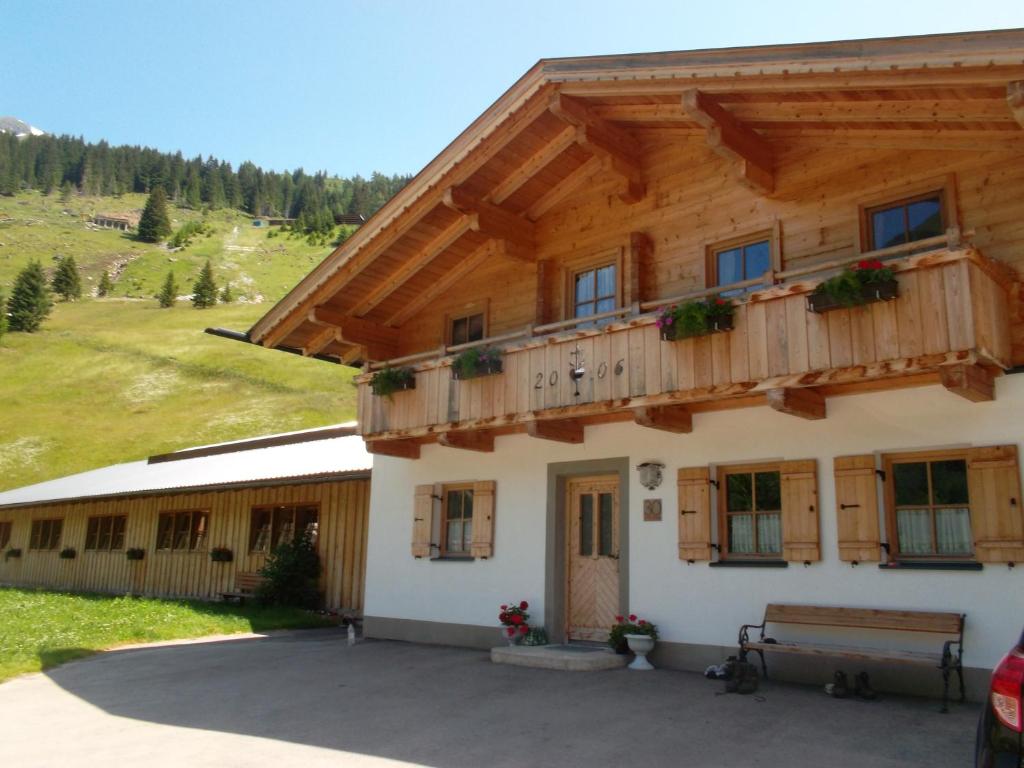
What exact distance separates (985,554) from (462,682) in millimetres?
5717

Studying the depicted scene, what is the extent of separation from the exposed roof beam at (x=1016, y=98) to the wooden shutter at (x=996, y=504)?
10.4ft

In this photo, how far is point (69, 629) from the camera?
14547 millimetres

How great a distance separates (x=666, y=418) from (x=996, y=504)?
3626 millimetres

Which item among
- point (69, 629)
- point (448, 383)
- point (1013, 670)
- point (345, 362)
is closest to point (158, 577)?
point (69, 629)

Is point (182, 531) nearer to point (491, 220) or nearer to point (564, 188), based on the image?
point (491, 220)

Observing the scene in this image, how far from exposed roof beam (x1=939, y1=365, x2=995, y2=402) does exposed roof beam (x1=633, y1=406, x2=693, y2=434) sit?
125 inches

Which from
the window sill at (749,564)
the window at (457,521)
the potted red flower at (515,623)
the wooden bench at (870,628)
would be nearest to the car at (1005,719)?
the wooden bench at (870,628)

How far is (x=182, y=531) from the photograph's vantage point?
2294 cm

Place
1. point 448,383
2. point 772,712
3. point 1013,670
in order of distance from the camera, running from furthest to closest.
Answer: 1. point 448,383
2. point 772,712
3. point 1013,670

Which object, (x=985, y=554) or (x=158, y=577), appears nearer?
(x=985, y=554)

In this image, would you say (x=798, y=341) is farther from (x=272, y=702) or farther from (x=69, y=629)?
(x=69, y=629)

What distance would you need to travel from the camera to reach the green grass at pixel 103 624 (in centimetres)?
1236

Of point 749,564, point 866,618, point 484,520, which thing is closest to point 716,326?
point 749,564

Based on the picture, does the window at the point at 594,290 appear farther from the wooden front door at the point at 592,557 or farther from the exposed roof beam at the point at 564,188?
the wooden front door at the point at 592,557
